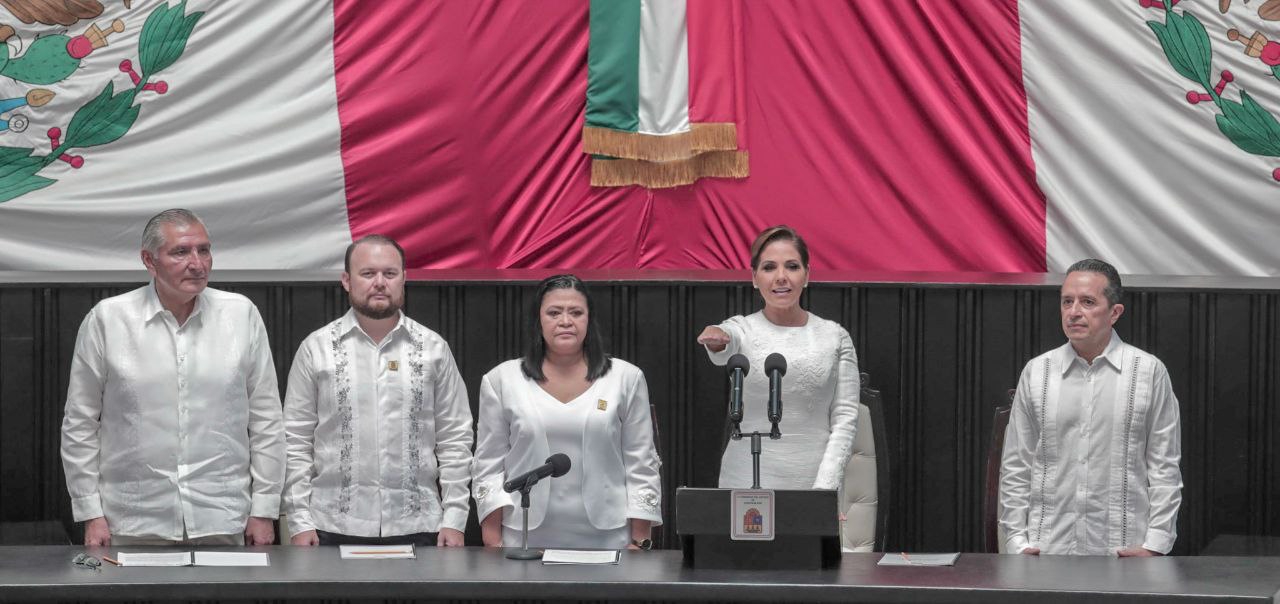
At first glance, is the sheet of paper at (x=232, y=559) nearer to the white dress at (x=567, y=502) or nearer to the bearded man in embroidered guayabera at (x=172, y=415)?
the bearded man in embroidered guayabera at (x=172, y=415)

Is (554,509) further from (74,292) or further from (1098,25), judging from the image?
(1098,25)

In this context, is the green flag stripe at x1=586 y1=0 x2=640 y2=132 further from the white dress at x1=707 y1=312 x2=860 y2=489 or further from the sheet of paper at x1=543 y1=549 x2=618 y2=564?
the sheet of paper at x1=543 y1=549 x2=618 y2=564

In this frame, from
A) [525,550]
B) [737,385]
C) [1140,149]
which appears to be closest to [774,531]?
[737,385]

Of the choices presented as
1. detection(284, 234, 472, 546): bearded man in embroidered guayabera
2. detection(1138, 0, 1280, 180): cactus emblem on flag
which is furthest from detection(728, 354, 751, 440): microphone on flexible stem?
detection(1138, 0, 1280, 180): cactus emblem on flag

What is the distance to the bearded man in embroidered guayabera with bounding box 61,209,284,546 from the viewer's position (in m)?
4.16

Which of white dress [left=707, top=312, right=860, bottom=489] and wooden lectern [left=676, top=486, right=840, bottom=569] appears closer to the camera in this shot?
wooden lectern [left=676, top=486, right=840, bottom=569]

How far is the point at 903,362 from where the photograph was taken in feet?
16.8

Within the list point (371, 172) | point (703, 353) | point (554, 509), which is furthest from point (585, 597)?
point (371, 172)

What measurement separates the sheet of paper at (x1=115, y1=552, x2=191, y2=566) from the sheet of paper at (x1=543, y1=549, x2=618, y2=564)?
2.60 ft

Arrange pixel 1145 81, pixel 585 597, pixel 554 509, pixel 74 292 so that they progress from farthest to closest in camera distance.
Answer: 1. pixel 1145 81
2. pixel 74 292
3. pixel 554 509
4. pixel 585 597

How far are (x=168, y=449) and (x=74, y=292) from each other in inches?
43.3

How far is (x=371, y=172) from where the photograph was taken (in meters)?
5.86

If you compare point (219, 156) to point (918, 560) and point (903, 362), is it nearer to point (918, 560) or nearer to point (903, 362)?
point (903, 362)

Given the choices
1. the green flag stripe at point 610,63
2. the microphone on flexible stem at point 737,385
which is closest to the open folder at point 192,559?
the microphone on flexible stem at point 737,385
